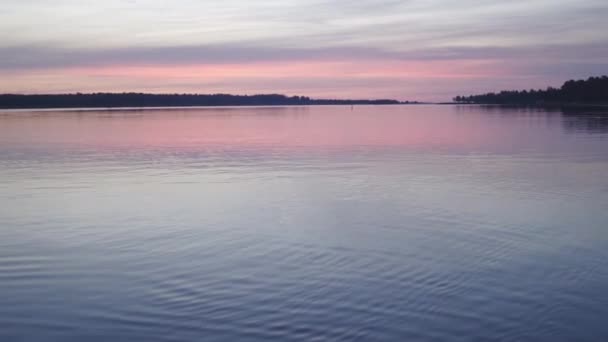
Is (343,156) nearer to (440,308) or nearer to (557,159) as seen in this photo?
(557,159)

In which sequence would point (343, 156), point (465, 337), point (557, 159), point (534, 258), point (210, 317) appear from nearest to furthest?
point (465, 337)
point (210, 317)
point (534, 258)
point (557, 159)
point (343, 156)

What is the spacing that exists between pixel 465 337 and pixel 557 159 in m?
19.5

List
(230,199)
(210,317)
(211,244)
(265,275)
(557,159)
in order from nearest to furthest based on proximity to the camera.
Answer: (210,317)
(265,275)
(211,244)
(230,199)
(557,159)

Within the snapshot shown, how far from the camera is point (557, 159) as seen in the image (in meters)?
24.1

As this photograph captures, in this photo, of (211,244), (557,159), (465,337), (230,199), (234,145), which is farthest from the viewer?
(234,145)

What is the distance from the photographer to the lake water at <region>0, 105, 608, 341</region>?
731 cm

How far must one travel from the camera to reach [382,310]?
25.2ft

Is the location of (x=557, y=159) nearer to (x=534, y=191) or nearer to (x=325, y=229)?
(x=534, y=191)

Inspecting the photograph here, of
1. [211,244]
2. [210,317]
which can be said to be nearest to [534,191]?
[211,244]

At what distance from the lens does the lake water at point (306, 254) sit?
731 centimetres

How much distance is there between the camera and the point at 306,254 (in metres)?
10.4

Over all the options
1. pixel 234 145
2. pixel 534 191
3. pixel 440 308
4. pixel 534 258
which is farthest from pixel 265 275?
pixel 234 145

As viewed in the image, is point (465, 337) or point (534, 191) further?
point (534, 191)

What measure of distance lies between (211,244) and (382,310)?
455 cm
